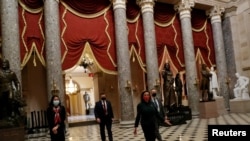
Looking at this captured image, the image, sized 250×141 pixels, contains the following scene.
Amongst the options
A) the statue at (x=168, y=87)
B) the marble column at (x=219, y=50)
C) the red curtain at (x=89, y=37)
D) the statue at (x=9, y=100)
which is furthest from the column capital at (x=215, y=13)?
the statue at (x=9, y=100)

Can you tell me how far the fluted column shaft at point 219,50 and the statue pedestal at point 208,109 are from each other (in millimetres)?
2663

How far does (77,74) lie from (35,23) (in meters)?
14.4

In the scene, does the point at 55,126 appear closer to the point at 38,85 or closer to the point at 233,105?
the point at 38,85

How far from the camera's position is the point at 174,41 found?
15.3 m

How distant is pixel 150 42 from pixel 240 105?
19.2ft

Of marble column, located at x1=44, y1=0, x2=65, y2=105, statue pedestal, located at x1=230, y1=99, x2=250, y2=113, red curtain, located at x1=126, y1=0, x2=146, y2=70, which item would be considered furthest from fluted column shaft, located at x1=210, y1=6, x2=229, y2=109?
marble column, located at x1=44, y1=0, x2=65, y2=105

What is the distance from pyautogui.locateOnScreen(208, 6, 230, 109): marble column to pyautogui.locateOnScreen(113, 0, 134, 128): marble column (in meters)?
6.06

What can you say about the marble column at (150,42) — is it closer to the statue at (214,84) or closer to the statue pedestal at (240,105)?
the statue at (214,84)

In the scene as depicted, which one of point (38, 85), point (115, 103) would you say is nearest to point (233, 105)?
point (115, 103)

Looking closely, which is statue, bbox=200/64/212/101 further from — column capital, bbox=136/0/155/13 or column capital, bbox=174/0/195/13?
column capital, bbox=136/0/155/13

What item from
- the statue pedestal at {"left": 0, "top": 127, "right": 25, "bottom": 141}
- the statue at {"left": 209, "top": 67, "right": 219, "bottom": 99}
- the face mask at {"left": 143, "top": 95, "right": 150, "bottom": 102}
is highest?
the statue at {"left": 209, "top": 67, "right": 219, "bottom": 99}

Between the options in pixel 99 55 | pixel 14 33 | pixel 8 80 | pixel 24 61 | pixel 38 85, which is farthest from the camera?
pixel 38 85

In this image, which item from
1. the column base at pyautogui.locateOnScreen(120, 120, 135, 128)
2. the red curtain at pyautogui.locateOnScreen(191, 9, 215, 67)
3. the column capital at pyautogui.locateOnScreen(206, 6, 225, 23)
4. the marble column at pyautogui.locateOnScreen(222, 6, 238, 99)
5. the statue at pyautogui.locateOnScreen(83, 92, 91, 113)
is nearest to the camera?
the column base at pyautogui.locateOnScreen(120, 120, 135, 128)

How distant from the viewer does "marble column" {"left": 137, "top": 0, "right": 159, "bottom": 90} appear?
13.6 m
